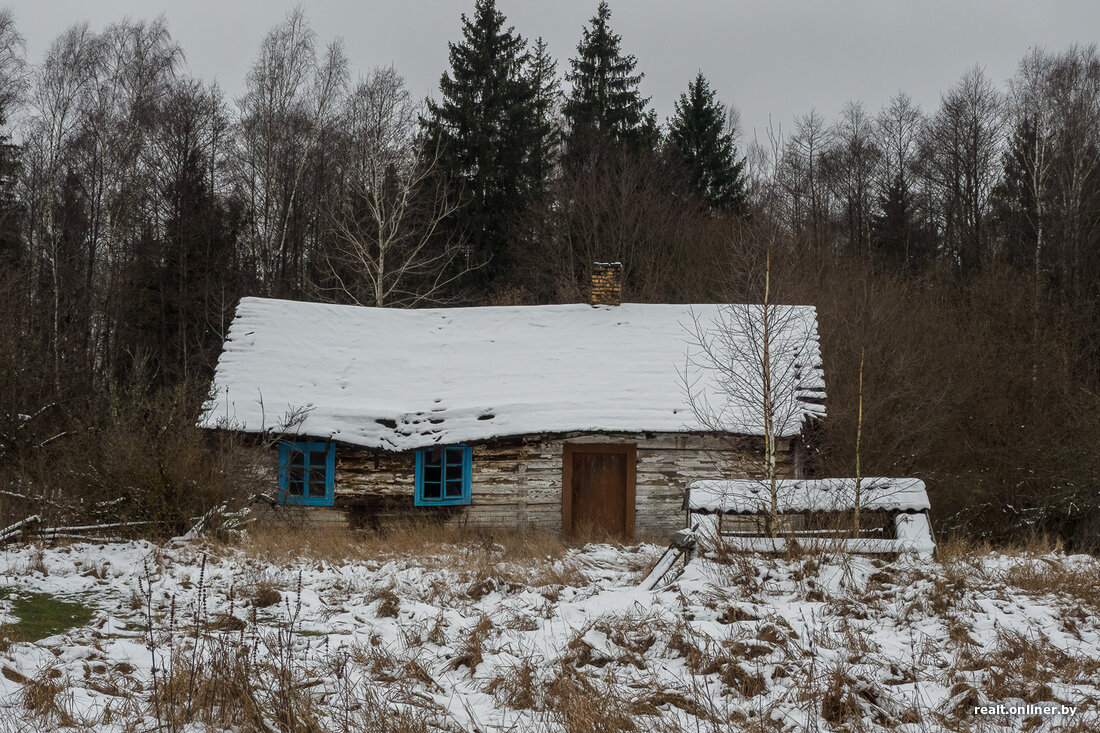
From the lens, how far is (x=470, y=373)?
1706 centimetres

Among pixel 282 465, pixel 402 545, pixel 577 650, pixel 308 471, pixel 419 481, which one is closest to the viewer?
A: pixel 577 650

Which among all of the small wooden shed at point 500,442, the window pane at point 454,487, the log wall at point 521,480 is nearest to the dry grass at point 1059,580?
the small wooden shed at point 500,442

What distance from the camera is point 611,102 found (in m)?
33.0

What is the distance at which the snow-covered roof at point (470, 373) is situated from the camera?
49.8ft

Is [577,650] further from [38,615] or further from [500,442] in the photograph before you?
[500,442]

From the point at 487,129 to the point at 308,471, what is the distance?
718 inches

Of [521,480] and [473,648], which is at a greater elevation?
[521,480]

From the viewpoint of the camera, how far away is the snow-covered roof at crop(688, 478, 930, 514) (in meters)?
9.33

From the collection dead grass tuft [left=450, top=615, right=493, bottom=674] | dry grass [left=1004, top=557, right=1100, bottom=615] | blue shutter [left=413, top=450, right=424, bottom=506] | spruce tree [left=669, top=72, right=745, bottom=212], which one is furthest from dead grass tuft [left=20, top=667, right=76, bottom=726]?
spruce tree [left=669, top=72, right=745, bottom=212]

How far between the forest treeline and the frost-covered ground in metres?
12.3

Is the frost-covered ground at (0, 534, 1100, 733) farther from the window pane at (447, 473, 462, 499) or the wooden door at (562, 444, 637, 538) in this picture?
the window pane at (447, 473, 462, 499)

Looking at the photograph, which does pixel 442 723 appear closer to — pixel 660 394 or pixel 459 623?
pixel 459 623

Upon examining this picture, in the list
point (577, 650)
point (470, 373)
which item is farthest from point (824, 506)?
point (470, 373)

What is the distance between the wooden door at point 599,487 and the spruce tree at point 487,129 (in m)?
16.1
